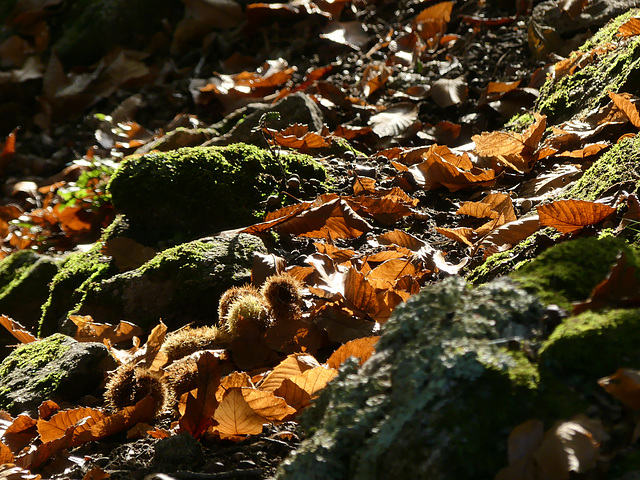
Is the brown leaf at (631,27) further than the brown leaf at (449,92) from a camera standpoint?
No

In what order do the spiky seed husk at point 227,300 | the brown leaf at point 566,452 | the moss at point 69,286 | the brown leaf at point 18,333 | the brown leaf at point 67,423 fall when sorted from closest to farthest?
the brown leaf at point 566,452 → the brown leaf at point 67,423 → the spiky seed husk at point 227,300 → the brown leaf at point 18,333 → the moss at point 69,286

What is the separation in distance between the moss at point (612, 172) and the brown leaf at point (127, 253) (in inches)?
77.8

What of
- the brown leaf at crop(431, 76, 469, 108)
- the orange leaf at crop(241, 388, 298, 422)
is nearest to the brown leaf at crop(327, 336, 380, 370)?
the orange leaf at crop(241, 388, 298, 422)

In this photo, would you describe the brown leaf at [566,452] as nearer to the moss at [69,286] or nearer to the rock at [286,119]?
the moss at [69,286]

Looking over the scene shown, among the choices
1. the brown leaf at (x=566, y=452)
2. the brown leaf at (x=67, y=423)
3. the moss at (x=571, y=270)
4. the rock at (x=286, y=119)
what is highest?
the rock at (x=286, y=119)

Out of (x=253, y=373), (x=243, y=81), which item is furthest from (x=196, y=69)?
(x=253, y=373)

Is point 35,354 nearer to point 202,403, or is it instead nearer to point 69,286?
point 69,286

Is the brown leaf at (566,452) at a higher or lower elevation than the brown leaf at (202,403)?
higher

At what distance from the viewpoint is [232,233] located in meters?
2.87

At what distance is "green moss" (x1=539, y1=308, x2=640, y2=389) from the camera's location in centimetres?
109

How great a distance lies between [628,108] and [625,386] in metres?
1.95

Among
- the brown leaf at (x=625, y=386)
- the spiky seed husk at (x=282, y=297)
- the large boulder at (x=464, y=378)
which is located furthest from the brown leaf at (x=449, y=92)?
the brown leaf at (x=625, y=386)

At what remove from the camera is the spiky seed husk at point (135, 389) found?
2.02 m

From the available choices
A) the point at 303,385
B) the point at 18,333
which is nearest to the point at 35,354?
the point at 18,333
